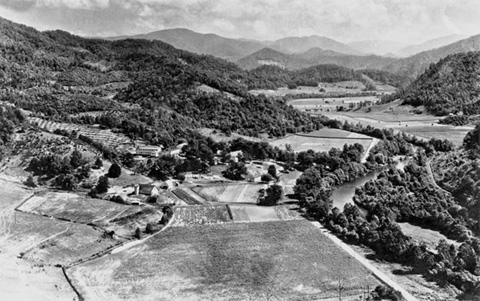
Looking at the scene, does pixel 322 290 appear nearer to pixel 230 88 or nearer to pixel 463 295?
pixel 463 295

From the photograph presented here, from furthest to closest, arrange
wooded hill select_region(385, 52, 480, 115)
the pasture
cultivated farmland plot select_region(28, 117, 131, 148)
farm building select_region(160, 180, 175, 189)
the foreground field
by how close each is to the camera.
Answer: wooded hill select_region(385, 52, 480, 115), the pasture, cultivated farmland plot select_region(28, 117, 131, 148), farm building select_region(160, 180, 175, 189), the foreground field

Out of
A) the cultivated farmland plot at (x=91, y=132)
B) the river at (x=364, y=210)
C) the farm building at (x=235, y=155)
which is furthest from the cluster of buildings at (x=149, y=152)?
the river at (x=364, y=210)

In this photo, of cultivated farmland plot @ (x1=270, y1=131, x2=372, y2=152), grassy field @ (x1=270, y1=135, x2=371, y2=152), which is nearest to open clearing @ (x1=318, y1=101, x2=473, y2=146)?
cultivated farmland plot @ (x1=270, y1=131, x2=372, y2=152)

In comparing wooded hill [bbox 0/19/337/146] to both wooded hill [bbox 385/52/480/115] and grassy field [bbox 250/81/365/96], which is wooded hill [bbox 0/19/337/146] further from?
grassy field [bbox 250/81/365/96]

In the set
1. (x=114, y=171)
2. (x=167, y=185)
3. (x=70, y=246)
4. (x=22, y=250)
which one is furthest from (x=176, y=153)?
(x=22, y=250)

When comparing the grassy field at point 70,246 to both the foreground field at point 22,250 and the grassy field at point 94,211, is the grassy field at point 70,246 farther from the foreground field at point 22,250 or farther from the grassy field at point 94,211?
the grassy field at point 94,211

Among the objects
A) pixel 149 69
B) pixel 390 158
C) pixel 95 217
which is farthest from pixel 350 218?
pixel 149 69
